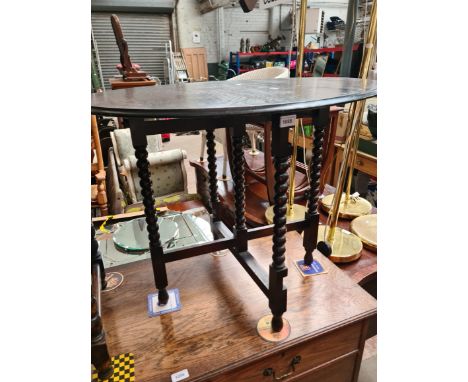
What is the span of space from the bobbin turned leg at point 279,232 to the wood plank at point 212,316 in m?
0.10

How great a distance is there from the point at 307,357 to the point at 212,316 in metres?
0.31

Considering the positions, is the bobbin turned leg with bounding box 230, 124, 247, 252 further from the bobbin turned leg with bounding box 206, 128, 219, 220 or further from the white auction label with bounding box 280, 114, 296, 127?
the white auction label with bounding box 280, 114, 296, 127

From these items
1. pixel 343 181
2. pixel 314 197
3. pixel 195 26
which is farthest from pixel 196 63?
pixel 314 197

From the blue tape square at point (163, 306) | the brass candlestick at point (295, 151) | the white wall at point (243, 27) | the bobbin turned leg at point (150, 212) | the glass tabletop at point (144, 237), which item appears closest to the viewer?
the bobbin turned leg at point (150, 212)

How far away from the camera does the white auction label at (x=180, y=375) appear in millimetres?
742

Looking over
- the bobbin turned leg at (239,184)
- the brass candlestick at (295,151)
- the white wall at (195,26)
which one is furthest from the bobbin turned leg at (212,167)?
the white wall at (195,26)

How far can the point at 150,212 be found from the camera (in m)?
0.88

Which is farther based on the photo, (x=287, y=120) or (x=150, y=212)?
(x=150, y=212)

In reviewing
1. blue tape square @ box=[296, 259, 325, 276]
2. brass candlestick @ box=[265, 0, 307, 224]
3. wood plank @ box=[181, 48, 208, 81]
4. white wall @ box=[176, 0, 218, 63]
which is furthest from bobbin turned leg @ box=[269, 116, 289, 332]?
white wall @ box=[176, 0, 218, 63]

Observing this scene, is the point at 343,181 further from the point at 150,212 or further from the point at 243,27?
the point at 243,27

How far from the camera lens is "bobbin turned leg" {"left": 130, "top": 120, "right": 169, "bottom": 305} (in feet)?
2.59

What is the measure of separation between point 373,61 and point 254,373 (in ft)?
3.47

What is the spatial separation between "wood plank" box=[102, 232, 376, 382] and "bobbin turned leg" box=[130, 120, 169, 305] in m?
0.09

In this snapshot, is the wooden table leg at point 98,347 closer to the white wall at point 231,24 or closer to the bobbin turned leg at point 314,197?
the bobbin turned leg at point 314,197
